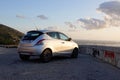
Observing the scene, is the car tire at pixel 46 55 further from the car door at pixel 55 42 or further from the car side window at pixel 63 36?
the car side window at pixel 63 36

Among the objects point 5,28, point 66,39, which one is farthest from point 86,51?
point 5,28

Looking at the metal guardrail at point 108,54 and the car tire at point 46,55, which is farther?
the car tire at point 46,55

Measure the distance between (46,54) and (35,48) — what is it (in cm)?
72

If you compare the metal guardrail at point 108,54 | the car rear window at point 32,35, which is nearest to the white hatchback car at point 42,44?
the car rear window at point 32,35

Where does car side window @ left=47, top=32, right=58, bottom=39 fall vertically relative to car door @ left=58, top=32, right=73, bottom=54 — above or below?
above

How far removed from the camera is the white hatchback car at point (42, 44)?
15.3m

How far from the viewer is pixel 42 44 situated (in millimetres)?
Answer: 15367

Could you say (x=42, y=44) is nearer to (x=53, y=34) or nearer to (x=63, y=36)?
(x=53, y=34)

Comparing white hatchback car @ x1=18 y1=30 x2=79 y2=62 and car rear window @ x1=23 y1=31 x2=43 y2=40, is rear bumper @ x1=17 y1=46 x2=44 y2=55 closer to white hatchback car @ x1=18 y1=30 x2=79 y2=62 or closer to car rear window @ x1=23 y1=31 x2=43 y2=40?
white hatchback car @ x1=18 y1=30 x2=79 y2=62

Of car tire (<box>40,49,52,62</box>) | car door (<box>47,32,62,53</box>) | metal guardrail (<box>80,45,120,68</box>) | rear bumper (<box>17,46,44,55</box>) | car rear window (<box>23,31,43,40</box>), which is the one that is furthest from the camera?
car door (<box>47,32,62,53</box>)

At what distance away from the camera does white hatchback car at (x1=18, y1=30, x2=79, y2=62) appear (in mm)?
15273

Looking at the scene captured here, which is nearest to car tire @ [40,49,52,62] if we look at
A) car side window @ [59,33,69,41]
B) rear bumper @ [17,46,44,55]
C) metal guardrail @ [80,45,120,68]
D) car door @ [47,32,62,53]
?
rear bumper @ [17,46,44,55]

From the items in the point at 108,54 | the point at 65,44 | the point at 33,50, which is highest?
the point at 65,44

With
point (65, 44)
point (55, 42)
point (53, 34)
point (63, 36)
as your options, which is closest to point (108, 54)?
point (65, 44)
